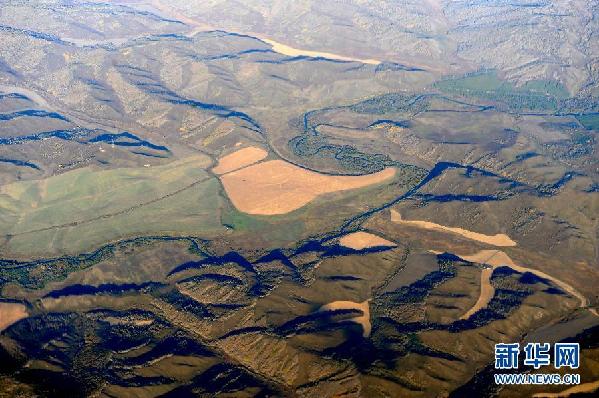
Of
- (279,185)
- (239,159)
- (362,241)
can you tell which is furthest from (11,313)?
(239,159)

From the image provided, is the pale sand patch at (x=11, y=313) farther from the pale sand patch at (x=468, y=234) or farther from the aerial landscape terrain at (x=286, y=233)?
the pale sand patch at (x=468, y=234)

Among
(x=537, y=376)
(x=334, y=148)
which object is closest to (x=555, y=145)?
(x=334, y=148)

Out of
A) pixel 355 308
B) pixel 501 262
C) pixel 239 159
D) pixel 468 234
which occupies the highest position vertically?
pixel 239 159

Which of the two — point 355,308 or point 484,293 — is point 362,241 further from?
point 484,293

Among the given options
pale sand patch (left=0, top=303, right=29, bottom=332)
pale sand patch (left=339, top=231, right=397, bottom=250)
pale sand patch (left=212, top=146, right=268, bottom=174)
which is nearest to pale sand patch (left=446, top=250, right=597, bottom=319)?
pale sand patch (left=339, top=231, right=397, bottom=250)

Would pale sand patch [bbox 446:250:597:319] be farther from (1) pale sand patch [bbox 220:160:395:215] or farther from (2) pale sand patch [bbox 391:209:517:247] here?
(1) pale sand patch [bbox 220:160:395:215]

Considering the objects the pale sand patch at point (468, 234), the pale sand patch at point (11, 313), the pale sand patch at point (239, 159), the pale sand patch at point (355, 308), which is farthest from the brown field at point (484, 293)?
the pale sand patch at point (11, 313)
